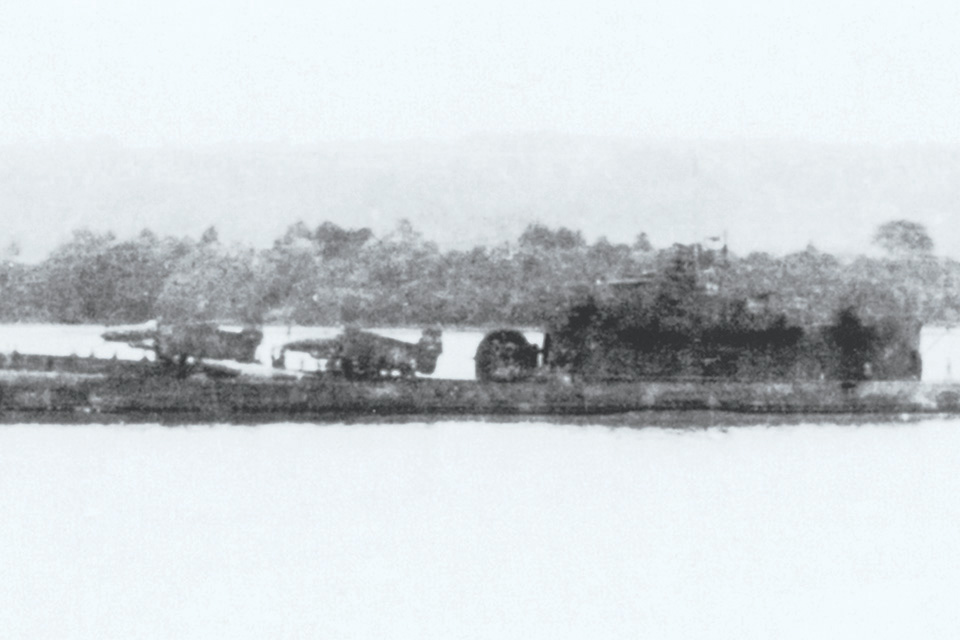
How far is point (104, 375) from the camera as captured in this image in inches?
332

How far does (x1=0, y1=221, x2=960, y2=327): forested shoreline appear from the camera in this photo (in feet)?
25.8

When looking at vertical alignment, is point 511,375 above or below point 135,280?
below

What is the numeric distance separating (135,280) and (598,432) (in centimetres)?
321

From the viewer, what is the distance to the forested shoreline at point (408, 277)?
7.87m

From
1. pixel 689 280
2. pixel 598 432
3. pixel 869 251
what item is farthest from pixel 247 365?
pixel 869 251

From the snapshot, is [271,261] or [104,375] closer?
[271,261]

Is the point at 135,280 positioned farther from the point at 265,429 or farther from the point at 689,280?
the point at 689,280

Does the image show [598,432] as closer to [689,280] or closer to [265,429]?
[689,280]

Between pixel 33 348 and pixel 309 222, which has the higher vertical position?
pixel 309 222

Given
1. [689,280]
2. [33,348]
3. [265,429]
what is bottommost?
[265,429]

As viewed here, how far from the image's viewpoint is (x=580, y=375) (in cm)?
870

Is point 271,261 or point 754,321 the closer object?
point 271,261

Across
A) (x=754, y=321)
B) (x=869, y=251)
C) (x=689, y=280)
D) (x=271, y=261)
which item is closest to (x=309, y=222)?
(x=271, y=261)

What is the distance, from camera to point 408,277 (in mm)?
7992
